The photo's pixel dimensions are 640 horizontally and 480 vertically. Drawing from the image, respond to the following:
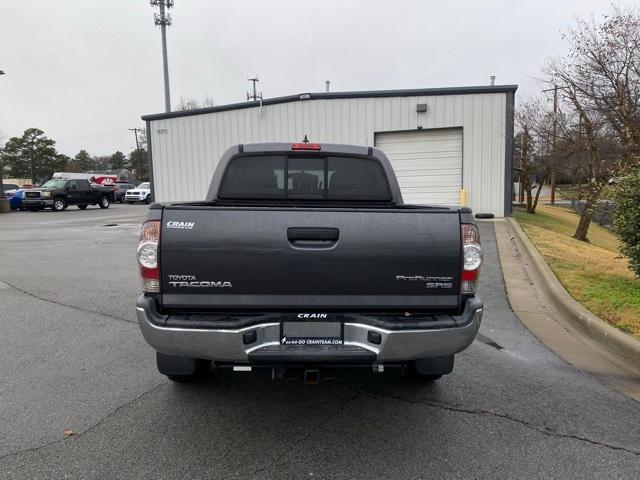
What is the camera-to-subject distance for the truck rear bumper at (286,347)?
2.79m

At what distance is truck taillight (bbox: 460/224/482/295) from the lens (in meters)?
2.95

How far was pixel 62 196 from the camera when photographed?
1129 inches

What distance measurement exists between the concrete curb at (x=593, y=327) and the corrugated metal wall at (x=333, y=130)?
29.6 feet

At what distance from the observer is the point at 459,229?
2924 millimetres

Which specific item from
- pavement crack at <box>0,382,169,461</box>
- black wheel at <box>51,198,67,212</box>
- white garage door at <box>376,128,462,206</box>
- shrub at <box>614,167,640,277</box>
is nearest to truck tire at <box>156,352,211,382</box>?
pavement crack at <box>0,382,169,461</box>

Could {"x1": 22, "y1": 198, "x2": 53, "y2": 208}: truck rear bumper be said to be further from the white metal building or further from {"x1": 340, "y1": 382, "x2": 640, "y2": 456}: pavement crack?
{"x1": 340, "y1": 382, "x2": 640, "y2": 456}: pavement crack

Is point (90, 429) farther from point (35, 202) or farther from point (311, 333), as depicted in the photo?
point (35, 202)

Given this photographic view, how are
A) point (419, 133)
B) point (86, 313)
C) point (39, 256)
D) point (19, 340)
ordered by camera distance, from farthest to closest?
point (419, 133) → point (39, 256) → point (86, 313) → point (19, 340)

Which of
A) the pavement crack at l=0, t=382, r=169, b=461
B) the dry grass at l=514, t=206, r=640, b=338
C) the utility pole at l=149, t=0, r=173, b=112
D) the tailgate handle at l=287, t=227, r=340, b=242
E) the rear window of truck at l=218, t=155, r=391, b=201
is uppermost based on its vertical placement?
the utility pole at l=149, t=0, r=173, b=112

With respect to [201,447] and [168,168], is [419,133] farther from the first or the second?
[201,447]

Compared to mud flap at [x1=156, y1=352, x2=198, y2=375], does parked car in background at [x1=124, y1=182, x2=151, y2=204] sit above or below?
above

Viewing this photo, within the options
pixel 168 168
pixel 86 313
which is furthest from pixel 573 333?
pixel 168 168

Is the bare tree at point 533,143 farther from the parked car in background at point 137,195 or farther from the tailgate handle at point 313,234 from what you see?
the parked car in background at point 137,195

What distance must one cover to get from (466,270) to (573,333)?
3341 mm
